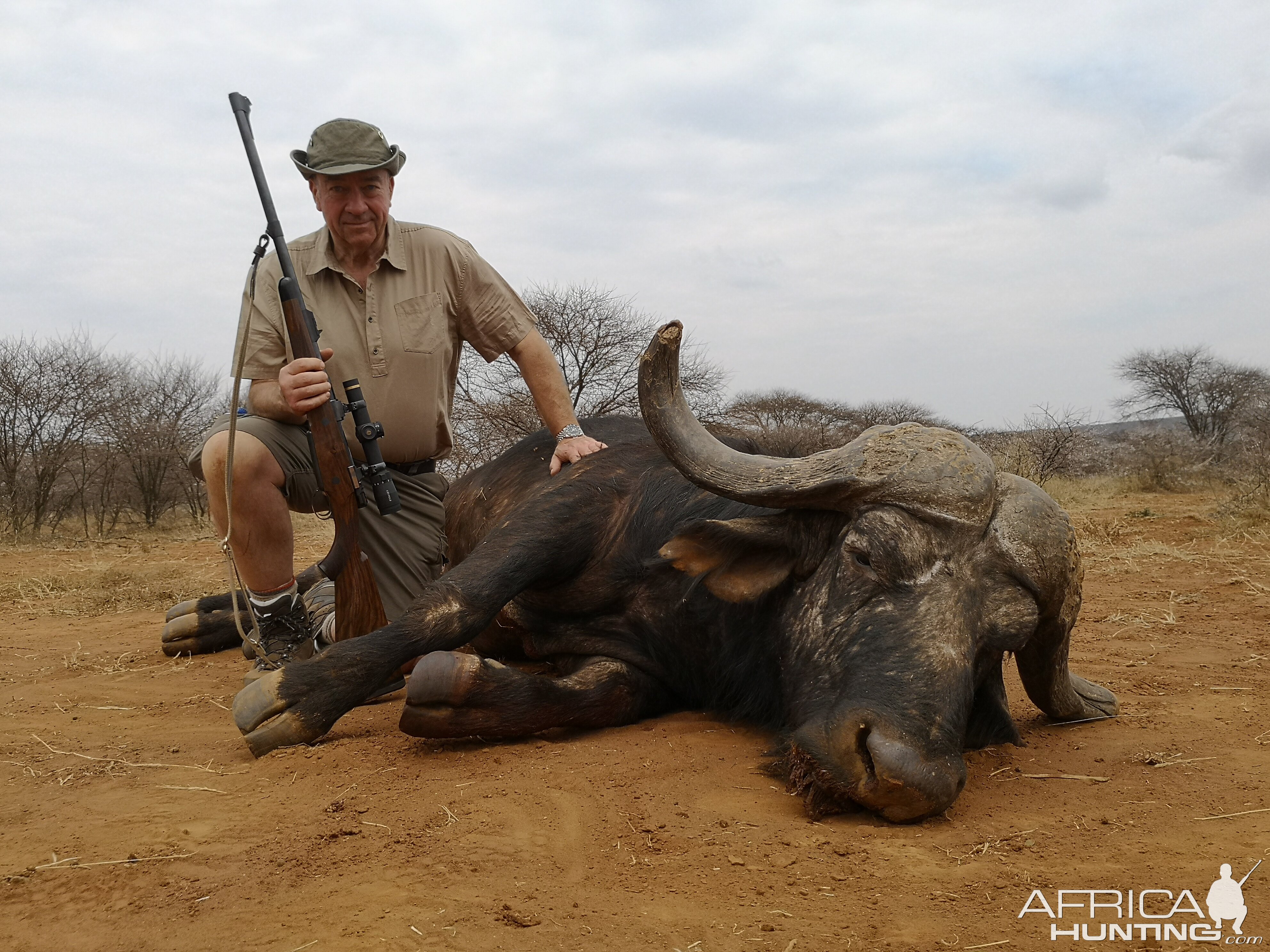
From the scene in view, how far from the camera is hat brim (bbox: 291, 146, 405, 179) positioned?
4.29 meters

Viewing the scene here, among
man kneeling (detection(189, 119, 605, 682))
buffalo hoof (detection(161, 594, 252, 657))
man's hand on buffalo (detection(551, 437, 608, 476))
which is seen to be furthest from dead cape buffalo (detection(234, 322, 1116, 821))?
buffalo hoof (detection(161, 594, 252, 657))

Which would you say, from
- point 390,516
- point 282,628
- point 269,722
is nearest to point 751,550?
point 269,722

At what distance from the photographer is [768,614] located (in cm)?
332

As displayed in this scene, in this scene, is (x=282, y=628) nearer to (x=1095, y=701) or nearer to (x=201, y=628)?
(x=201, y=628)

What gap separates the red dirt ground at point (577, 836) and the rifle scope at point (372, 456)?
85 centimetres

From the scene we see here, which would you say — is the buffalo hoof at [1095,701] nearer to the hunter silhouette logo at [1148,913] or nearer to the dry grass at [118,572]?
the hunter silhouette logo at [1148,913]

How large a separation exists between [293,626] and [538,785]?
223 centimetres

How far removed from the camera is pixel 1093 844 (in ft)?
7.45

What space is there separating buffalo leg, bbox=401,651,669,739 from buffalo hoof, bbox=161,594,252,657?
8.35ft

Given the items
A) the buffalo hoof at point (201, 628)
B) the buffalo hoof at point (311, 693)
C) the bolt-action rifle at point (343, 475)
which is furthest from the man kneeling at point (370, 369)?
the buffalo hoof at point (311, 693)

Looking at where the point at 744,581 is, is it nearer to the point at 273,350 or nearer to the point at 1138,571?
the point at 273,350

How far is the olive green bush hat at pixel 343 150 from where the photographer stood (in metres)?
4.36

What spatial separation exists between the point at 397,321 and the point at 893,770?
3213 millimetres

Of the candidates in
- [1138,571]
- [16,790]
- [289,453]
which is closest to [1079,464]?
[1138,571]
